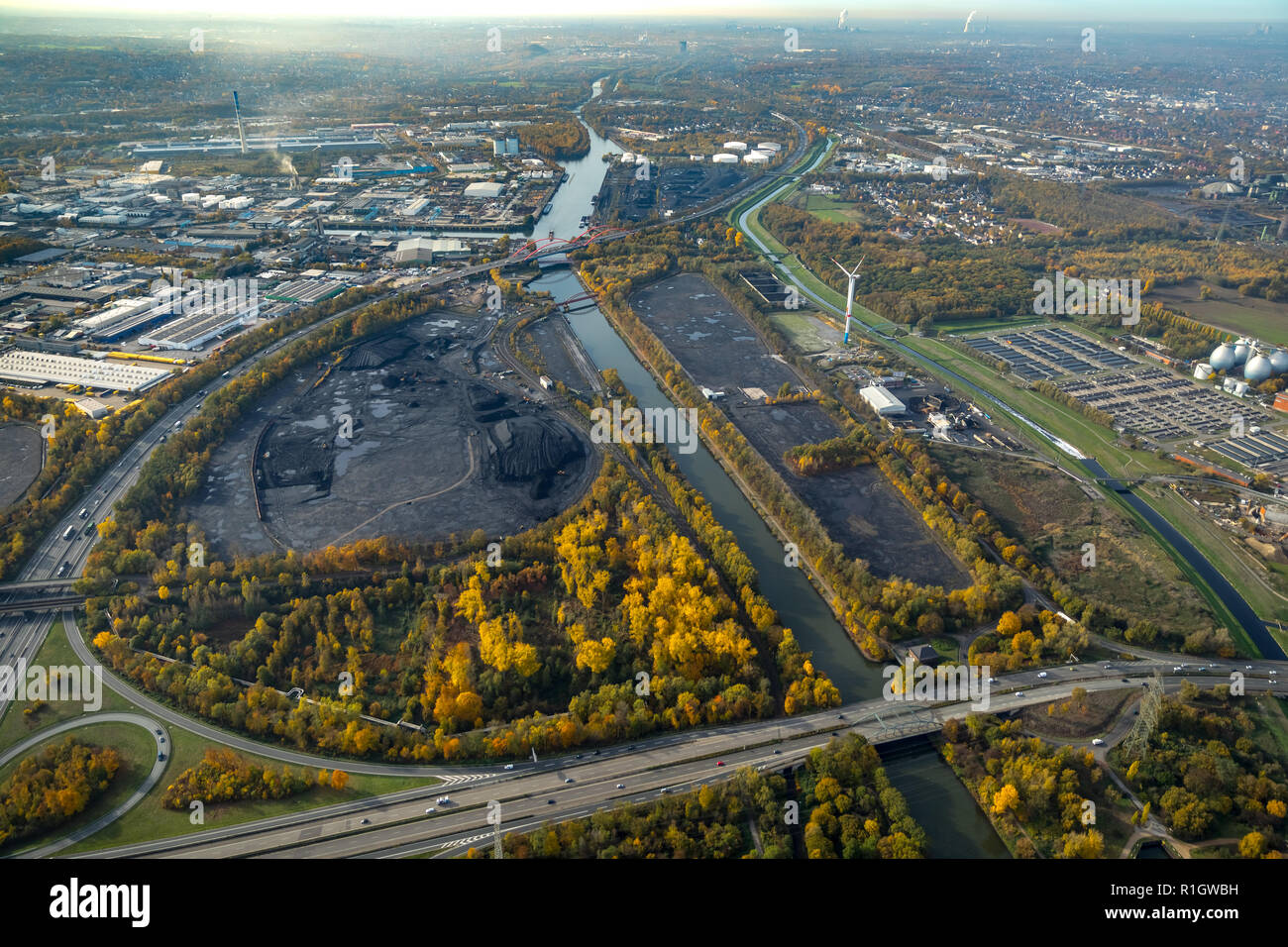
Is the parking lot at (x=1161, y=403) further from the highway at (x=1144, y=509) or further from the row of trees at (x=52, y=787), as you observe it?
the row of trees at (x=52, y=787)

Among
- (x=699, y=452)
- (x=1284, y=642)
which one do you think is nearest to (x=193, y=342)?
(x=699, y=452)

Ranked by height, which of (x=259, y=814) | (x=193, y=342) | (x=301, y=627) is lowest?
(x=259, y=814)

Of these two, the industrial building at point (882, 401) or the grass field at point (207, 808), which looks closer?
the grass field at point (207, 808)

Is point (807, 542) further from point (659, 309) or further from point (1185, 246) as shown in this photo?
point (1185, 246)

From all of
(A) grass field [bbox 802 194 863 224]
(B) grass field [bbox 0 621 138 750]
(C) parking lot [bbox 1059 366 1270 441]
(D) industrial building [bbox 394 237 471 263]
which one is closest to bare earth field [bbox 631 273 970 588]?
(C) parking lot [bbox 1059 366 1270 441]

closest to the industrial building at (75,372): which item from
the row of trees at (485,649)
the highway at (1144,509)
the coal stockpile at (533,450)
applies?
the row of trees at (485,649)
